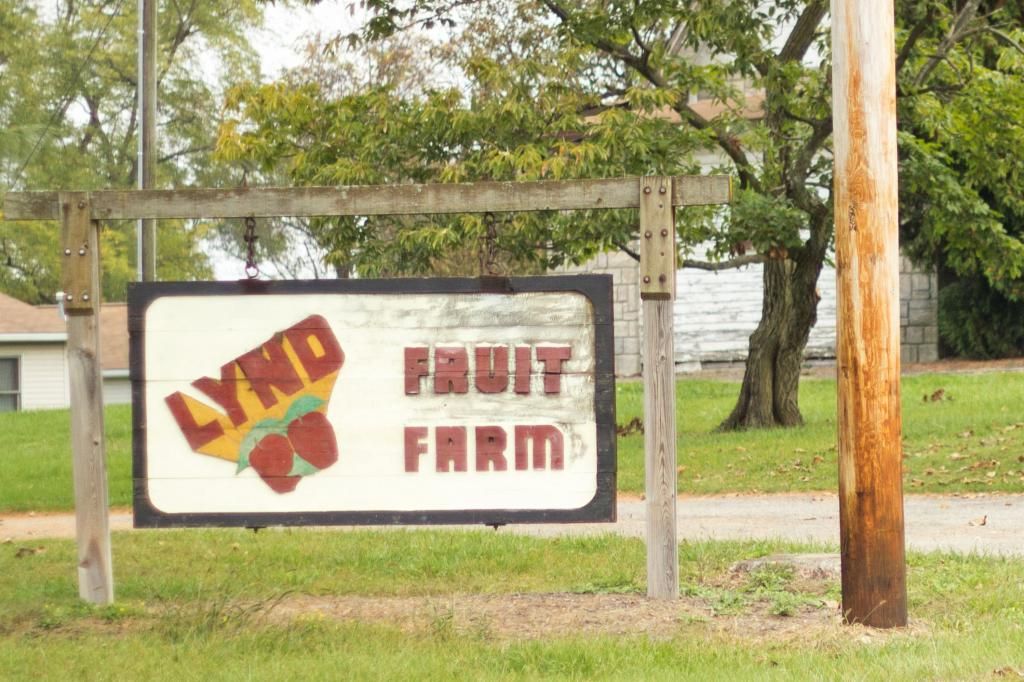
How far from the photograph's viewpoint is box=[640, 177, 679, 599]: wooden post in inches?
285

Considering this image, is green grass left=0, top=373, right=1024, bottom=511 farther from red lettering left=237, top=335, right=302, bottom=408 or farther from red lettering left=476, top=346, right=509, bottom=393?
red lettering left=237, top=335, right=302, bottom=408

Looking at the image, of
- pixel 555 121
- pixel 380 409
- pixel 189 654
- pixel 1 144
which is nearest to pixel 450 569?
pixel 380 409

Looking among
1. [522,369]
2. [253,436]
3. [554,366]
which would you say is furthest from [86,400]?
[554,366]

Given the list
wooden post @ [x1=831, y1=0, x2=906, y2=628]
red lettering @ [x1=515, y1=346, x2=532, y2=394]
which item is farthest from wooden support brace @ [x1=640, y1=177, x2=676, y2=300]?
wooden post @ [x1=831, y1=0, x2=906, y2=628]

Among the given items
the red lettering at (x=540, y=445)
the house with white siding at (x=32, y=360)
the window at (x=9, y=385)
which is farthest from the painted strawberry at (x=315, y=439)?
the window at (x=9, y=385)

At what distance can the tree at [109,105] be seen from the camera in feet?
136

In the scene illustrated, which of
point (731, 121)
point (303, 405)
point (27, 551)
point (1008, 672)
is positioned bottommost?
point (27, 551)

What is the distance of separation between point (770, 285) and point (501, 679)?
1419cm

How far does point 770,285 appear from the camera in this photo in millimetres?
19375

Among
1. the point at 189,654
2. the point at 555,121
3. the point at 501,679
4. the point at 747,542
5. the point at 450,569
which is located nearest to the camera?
the point at 501,679

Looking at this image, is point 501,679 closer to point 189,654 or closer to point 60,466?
point 189,654

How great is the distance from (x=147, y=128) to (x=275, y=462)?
1636 centimetres

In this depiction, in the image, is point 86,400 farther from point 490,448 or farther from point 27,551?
point 27,551

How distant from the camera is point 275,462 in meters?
7.53
